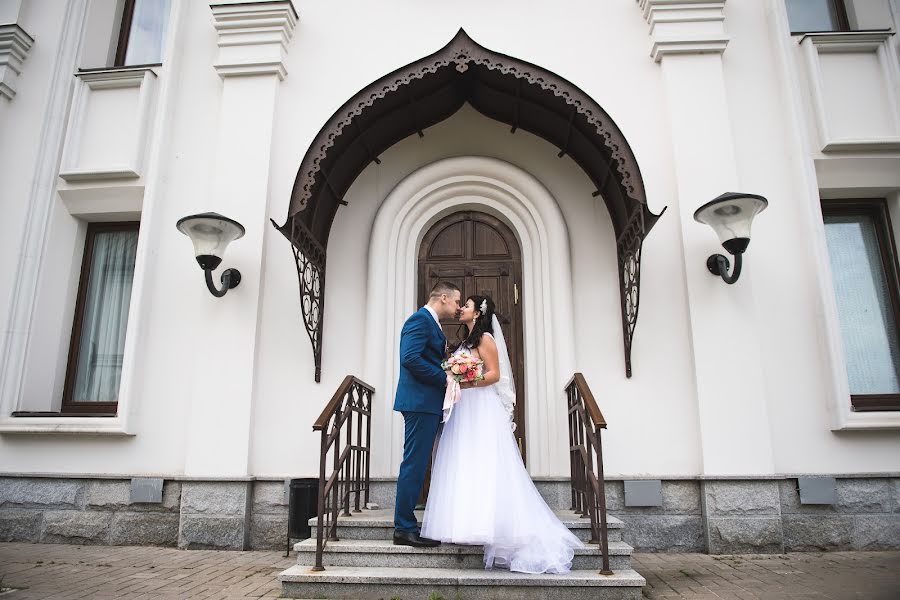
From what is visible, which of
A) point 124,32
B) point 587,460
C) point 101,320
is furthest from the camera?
point 124,32

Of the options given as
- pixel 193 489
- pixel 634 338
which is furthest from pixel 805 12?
pixel 193 489

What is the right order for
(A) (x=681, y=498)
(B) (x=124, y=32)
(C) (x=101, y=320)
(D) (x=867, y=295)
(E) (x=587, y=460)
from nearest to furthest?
(E) (x=587, y=460)
(A) (x=681, y=498)
(D) (x=867, y=295)
(C) (x=101, y=320)
(B) (x=124, y=32)

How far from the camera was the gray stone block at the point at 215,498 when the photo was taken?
5391 millimetres

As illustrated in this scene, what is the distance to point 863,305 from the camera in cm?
607

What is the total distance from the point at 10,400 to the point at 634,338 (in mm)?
5890

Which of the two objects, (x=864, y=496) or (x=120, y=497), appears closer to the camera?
(x=864, y=496)

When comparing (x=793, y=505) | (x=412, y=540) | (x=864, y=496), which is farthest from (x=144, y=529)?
(x=864, y=496)

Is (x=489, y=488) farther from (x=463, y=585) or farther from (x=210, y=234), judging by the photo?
(x=210, y=234)

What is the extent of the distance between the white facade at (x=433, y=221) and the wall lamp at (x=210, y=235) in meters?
0.38

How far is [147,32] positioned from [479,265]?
195 inches

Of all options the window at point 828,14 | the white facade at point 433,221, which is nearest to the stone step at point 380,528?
the white facade at point 433,221

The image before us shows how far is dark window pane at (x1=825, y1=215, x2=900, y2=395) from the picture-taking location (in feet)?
19.2

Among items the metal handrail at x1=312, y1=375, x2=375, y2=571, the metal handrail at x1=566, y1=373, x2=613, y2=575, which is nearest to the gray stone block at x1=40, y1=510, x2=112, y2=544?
the metal handrail at x1=312, y1=375, x2=375, y2=571

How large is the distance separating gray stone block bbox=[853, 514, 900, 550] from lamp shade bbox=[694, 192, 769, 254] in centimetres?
244
